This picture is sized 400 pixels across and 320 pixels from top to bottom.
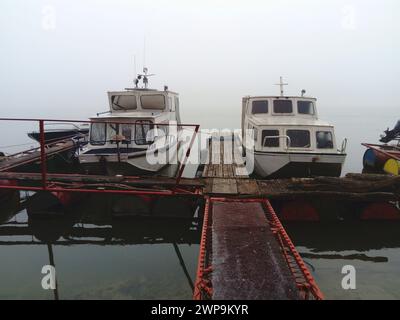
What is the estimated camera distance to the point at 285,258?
641 cm

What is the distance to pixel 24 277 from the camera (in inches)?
329

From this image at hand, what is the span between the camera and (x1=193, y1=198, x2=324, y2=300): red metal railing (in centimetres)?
521

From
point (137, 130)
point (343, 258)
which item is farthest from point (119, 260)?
point (343, 258)

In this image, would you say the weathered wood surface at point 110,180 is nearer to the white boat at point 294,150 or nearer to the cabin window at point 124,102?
the white boat at point 294,150

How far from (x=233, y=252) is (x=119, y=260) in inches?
171

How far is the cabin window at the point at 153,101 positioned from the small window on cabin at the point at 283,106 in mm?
5715

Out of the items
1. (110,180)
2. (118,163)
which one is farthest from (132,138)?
(110,180)

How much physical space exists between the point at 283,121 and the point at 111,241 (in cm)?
855

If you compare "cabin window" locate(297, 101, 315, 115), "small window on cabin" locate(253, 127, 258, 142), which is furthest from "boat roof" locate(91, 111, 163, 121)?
"cabin window" locate(297, 101, 315, 115)

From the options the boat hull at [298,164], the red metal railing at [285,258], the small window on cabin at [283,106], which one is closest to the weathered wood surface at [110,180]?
the red metal railing at [285,258]

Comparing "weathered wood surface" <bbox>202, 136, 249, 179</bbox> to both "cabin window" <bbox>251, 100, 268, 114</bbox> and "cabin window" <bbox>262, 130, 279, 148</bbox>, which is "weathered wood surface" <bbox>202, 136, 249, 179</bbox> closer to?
"cabin window" <bbox>262, 130, 279, 148</bbox>

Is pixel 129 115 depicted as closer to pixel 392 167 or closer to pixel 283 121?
pixel 283 121

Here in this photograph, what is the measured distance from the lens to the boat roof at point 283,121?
41.7 feet
